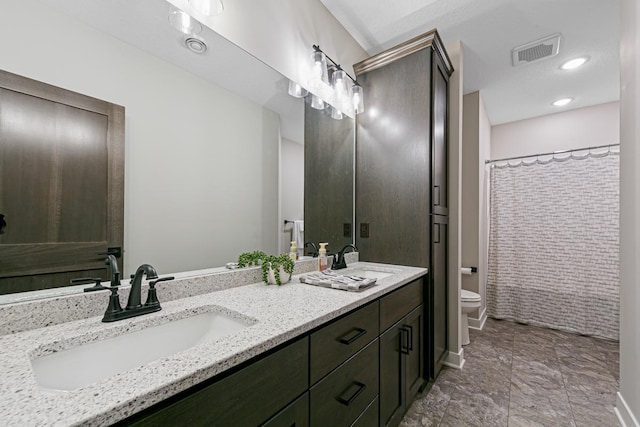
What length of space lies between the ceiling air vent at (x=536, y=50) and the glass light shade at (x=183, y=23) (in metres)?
2.55

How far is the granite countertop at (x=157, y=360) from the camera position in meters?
0.44

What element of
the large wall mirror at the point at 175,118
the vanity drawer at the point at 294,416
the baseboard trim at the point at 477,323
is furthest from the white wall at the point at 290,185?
the baseboard trim at the point at 477,323

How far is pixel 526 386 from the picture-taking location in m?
1.96

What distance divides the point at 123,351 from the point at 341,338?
0.71 m

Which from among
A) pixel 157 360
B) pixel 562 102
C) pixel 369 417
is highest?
→ pixel 562 102

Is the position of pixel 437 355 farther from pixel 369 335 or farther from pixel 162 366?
pixel 162 366

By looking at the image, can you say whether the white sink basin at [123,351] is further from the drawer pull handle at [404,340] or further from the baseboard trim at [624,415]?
the baseboard trim at [624,415]

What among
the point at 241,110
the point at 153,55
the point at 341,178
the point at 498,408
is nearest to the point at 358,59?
the point at 341,178

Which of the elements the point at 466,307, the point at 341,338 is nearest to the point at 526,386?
the point at 466,307

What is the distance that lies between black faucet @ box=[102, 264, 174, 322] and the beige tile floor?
1.56m

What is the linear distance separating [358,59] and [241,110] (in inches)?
59.2

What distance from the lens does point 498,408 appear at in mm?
1727

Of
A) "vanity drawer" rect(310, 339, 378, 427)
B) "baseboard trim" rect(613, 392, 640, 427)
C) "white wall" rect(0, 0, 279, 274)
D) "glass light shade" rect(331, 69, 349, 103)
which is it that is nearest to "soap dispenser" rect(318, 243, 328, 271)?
"white wall" rect(0, 0, 279, 274)

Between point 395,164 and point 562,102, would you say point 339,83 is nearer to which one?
point 395,164
